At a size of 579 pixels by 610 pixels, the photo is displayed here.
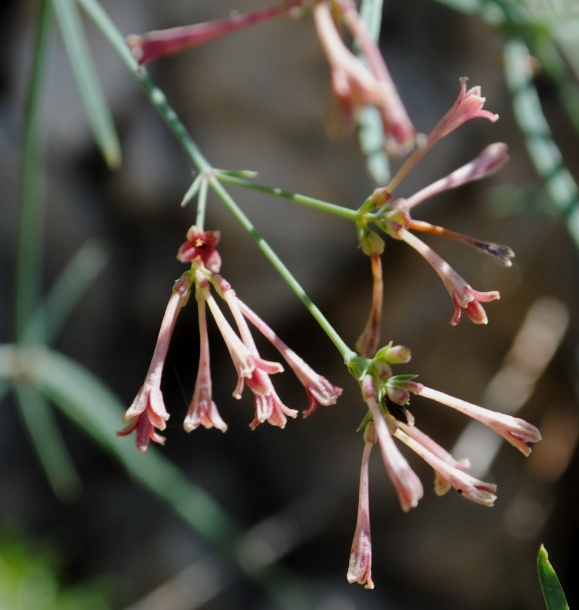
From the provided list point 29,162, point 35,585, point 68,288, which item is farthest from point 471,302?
point 35,585

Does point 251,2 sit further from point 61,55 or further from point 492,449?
point 492,449

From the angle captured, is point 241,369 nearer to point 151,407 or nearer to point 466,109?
point 151,407

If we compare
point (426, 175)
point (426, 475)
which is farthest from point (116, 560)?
point (426, 175)

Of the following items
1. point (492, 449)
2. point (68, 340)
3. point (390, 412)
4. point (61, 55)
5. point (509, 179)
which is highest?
point (61, 55)

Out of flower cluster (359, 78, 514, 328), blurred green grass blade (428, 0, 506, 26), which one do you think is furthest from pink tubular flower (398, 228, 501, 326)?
blurred green grass blade (428, 0, 506, 26)

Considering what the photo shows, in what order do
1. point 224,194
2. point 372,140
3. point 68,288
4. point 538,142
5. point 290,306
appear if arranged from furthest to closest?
point 290,306 → point 68,288 → point 538,142 → point 372,140 → point 224,194

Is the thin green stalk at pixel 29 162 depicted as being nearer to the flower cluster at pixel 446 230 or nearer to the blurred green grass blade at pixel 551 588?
Result: the flower cluster at pixel 446 230

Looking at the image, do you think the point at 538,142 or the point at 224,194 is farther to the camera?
the point at 538,142
